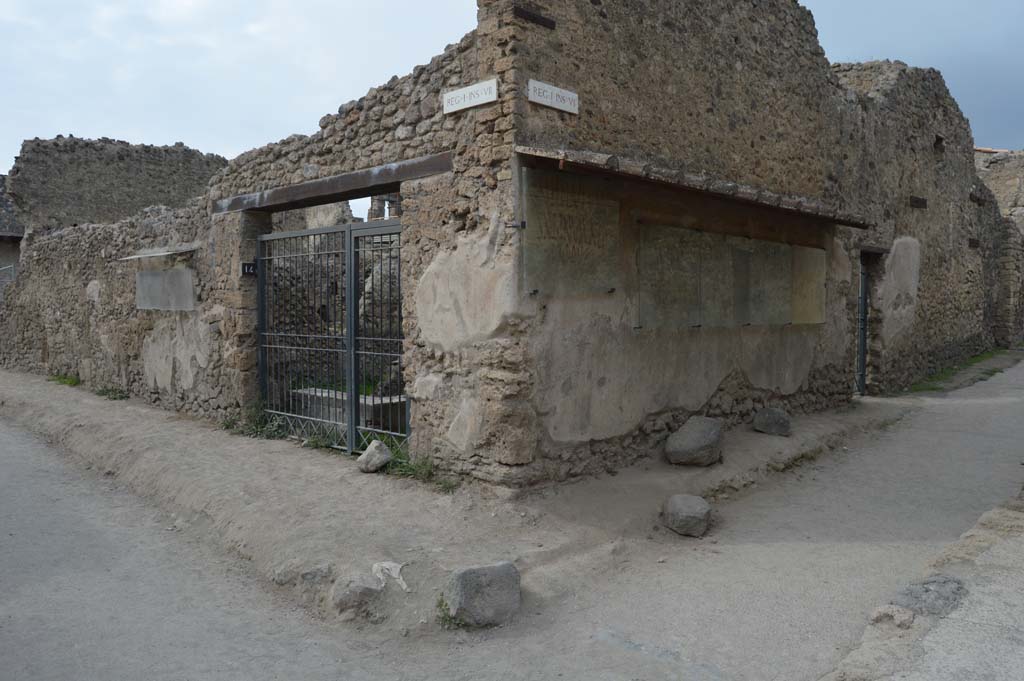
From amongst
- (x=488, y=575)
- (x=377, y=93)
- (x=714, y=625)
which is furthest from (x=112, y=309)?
(x=714, y=625)

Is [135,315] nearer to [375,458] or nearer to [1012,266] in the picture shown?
[375,458]

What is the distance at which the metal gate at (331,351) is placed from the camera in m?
6.93

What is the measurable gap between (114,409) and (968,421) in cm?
1058

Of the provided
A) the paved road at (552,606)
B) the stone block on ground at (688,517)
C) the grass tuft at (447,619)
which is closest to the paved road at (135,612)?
the paved road at (552,606)

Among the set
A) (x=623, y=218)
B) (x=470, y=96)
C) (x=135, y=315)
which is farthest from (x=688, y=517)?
(x=135, y=315)

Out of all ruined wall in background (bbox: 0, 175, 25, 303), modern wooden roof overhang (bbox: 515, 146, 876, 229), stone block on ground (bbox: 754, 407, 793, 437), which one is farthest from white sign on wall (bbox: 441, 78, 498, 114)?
ruined wall in background (bbox: 0, 175, 25, 303)

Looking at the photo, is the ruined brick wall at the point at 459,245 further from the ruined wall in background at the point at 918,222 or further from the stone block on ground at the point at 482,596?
the ruined wall in background at the point at 918,222

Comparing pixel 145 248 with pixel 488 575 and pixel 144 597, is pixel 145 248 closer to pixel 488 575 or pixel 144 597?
pixel 144 597

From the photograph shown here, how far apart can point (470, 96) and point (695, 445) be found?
128 inches

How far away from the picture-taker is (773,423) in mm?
7395

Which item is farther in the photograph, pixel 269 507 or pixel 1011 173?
pixel 1011 173

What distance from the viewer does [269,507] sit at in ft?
18.2

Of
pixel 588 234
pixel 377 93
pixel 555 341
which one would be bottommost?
pixel 555 341

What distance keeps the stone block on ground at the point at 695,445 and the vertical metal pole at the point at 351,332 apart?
2.84 m
